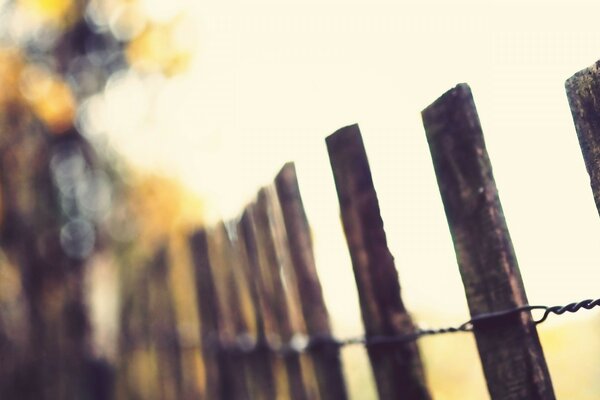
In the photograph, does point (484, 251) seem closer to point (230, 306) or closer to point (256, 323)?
point (256, 323)

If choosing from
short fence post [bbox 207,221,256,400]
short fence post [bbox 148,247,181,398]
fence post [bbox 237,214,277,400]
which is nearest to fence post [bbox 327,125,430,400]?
fence post [bbox 237,214,277,400]

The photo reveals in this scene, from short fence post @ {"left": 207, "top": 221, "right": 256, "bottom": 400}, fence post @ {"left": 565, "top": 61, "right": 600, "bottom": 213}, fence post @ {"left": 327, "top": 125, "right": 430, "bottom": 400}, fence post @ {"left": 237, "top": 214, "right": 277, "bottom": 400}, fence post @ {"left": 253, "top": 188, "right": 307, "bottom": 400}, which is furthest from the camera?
short fence post @ {"left": 207, "top": 221, "right": 256, "bottom": 400}

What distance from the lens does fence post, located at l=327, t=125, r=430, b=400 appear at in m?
1.47

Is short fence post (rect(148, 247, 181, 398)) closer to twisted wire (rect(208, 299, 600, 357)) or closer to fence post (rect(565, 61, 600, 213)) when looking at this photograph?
twisted wire (rect(208, 299, 600, 357))

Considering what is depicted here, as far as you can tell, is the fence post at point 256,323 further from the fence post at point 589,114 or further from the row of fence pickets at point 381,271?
the fence post at point 589,114

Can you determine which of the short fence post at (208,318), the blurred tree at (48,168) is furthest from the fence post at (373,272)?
the blurred tree at (48,168)

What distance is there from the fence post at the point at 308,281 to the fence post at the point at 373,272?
1.22ft

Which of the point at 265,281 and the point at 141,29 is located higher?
the point at 141,29

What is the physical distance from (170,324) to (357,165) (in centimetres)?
289

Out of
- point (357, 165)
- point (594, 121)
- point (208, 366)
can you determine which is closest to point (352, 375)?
point (208, 366)

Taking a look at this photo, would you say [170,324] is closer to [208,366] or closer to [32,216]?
[208,366]

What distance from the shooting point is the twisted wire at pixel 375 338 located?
1.04m

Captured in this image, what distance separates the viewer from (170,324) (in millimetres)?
4051

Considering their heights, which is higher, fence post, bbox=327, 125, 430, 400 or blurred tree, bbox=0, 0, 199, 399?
blurred tree, bbox=0, 0, 199, 399
